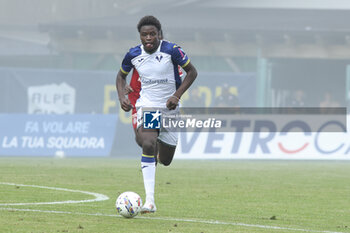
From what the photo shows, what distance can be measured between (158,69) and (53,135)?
14.2 m

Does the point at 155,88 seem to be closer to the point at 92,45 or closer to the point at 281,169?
the point at 281,169

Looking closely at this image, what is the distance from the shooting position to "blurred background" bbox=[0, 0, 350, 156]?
24797mm

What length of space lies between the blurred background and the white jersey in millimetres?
13826

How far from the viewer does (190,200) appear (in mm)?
10836

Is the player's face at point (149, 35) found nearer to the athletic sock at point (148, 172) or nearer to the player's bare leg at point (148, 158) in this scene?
the player's bare leg at point (148, 158)

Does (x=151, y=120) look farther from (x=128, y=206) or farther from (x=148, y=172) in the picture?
(x=128, y=206)

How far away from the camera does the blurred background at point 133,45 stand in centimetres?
2480

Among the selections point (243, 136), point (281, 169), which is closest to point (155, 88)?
point (281, 169)

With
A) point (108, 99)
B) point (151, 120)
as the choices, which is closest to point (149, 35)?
point (151, 120)

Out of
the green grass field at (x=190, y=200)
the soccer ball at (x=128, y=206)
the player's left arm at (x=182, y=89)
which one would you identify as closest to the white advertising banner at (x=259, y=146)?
the green grass field at (x=190, y=200)

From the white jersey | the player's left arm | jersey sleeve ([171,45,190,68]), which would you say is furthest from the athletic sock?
jersey sleeve ([171,45,190,68])

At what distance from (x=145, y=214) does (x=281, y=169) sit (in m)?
10.6

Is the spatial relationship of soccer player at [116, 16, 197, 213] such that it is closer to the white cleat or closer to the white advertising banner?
the white cleat

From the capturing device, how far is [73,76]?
2573 cm
